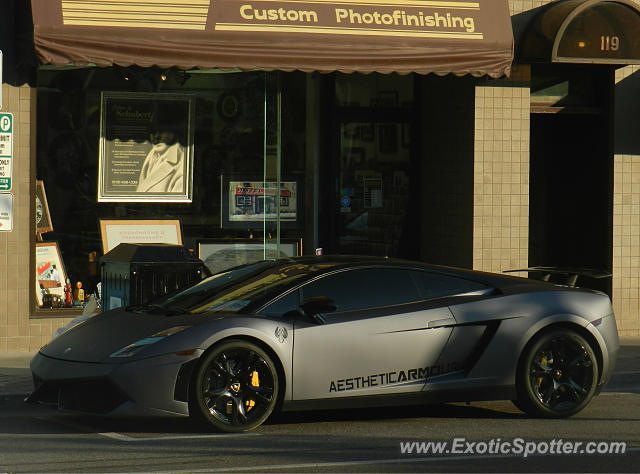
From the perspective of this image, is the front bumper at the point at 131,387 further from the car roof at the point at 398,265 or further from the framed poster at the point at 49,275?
the framed poster at the point at 49,275

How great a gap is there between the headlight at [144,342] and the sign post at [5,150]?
2715 mm

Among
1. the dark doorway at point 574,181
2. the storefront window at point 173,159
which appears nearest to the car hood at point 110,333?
the storefront window at point 173,159

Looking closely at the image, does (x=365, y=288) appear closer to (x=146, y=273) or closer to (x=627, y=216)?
(x=146, y=273)

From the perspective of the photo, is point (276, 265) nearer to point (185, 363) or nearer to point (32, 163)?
point (185, 363)

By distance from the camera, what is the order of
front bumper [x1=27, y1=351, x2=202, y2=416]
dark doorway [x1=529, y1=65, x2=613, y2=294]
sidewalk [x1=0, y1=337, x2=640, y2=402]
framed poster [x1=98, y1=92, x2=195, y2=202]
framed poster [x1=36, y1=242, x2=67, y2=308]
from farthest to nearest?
dark doorway [x1=529, y1=65, x2=613, y2=294]
framed poster [x1=98, y1=92, x2=195, y2=202]
framed poster [x1=36, y1=242, x2=67, y2=308]
sidewalk [x1=0, y1=337, x2=640, y2=402]
front bumper [x1=27, y1=351, x2=202, y2=416]

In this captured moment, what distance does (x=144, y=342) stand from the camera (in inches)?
313

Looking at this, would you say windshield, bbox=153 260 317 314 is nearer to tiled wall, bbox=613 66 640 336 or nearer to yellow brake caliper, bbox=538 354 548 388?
yellow brake caliper, bbox=538 354 548 388

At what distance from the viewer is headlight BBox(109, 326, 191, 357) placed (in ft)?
25.9

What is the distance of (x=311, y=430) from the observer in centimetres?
824

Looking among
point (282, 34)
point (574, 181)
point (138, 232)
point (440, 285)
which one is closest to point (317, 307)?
point (440, 285)

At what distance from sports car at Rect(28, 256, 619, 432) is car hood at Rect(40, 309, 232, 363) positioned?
0.02 m

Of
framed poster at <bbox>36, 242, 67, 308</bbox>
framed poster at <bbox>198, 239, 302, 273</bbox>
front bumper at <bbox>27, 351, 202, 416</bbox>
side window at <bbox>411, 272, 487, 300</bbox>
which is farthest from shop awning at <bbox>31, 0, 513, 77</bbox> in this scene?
front bumper at <bbox>27, 351, 202, 416</bbox>

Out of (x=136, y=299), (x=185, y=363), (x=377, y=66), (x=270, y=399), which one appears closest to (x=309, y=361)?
(x=270, y=399)

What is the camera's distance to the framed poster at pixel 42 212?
1299 centimetres
